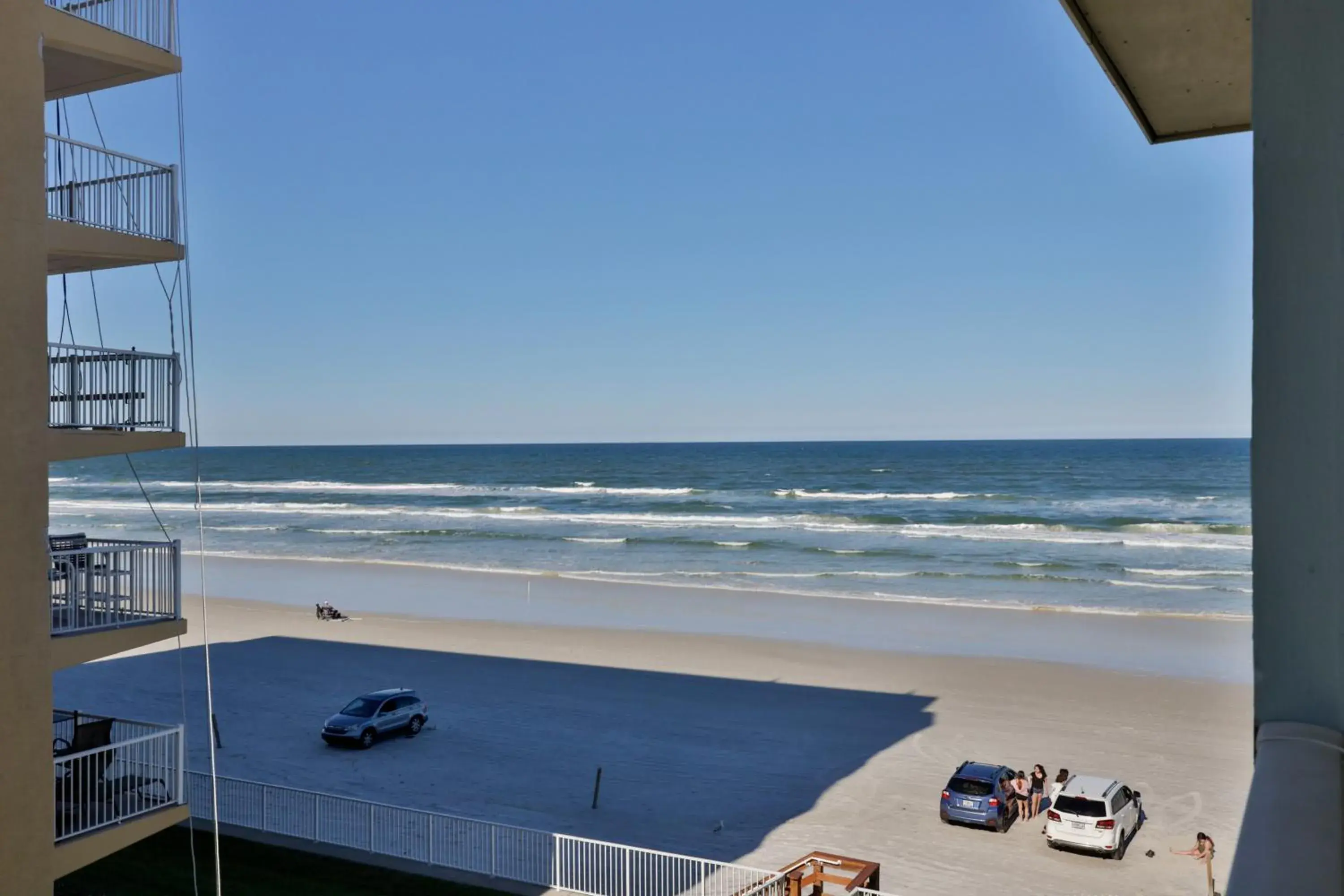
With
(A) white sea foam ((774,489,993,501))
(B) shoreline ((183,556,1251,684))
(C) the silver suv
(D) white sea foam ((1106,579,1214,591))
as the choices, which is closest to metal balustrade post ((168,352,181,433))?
(C) the silver suv

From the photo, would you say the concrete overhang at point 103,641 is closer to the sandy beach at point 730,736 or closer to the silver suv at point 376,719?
the sandy beach at point 730,736

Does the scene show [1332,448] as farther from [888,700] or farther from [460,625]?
[460,625]

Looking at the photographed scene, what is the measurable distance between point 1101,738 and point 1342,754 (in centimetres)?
2450

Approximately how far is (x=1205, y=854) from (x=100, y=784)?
14962mm

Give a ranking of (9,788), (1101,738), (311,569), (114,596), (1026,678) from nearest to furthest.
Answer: (9,788)
(114,596)
(1101,738)
(1026,678)
(311,569)

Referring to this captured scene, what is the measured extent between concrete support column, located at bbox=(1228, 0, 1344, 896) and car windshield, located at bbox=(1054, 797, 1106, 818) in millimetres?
17105

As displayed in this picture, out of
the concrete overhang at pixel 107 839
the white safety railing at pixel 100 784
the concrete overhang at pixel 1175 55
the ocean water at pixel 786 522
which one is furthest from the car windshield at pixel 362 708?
the ocean water at pixel 786 522

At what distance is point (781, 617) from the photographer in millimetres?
38781

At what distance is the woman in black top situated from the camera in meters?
19.3

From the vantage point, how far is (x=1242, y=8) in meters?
5.18

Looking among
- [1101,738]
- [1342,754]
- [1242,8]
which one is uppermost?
[1242,8]

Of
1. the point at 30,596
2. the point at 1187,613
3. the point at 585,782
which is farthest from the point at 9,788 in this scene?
the point at 1187,613

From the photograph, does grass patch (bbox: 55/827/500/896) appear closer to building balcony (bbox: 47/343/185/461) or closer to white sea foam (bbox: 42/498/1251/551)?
building balcony (bbox: 47/343/185/461)

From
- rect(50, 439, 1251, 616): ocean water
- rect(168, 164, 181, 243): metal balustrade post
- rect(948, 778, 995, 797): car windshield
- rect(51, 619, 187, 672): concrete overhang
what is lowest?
rect(948, 778, 995, 797): car windshield
